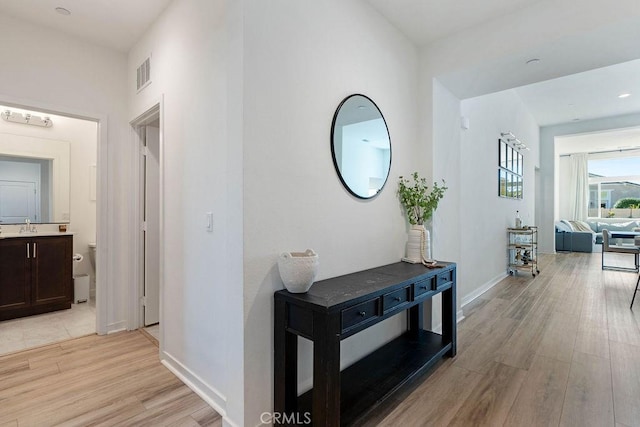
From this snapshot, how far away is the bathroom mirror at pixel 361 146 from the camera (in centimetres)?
217

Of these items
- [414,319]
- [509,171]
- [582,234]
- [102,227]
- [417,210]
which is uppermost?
[509,171]

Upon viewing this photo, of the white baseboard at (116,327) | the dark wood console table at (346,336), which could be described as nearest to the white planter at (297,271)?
the dark wood console table at (346,336)

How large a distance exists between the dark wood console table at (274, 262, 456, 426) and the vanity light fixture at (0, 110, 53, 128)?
4.45 metres

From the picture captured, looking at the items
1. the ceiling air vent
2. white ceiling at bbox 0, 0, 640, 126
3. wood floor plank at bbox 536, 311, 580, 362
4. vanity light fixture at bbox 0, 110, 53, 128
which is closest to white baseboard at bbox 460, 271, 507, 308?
wood floor plank at bbox 536, 311, 580, 362

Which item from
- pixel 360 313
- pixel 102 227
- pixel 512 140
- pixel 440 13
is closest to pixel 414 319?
pixel 360 313

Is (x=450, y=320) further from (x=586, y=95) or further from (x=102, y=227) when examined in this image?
(x=586, y=95)

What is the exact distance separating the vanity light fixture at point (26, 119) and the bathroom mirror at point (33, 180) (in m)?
0.19

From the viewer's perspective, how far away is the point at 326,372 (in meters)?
1.46

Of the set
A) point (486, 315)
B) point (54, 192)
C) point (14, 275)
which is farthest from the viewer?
point (54, 192)

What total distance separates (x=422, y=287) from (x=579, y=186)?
11.1 metres

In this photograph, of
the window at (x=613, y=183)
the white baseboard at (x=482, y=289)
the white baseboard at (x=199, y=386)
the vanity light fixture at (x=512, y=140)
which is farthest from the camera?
the window at (x=613, y=183)

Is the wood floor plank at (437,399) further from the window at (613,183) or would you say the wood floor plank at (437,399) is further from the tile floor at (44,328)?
the window at (613,183)

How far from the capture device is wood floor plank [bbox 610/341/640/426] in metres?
1.82

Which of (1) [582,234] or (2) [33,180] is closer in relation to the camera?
(2) [33,180]
